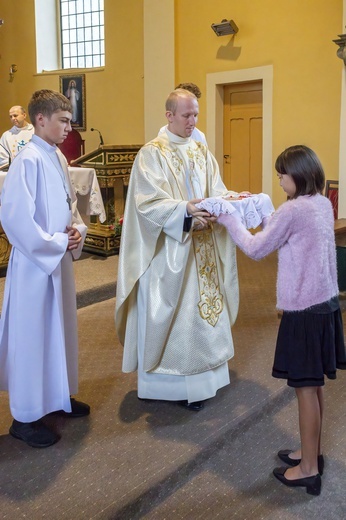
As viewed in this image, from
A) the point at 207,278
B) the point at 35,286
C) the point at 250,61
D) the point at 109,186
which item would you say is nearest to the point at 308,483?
the point at 207,278

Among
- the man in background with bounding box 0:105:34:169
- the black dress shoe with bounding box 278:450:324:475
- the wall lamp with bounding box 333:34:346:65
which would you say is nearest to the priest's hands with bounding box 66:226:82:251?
the black dress shoe with bounding box 278:450:324:475

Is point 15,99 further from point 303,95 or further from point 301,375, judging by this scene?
point 301,375

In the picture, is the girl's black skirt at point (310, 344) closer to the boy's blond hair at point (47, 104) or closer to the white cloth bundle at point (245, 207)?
the white cloth bundle at point (245, 207)

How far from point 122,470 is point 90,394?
876 mm

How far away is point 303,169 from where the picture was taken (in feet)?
8.03

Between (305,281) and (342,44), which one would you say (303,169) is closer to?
(305,281)

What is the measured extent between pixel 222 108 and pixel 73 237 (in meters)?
6.29

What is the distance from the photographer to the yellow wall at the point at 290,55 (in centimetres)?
741

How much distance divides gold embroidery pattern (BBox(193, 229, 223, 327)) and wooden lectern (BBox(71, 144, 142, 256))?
3.83 meters

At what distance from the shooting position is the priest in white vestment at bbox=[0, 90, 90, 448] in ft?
8.93

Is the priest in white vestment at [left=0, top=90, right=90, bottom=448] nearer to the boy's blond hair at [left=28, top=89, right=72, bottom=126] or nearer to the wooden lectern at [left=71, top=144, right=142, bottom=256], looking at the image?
the boy's blond hair at [left=28, top=89, right=72, bottom=126]

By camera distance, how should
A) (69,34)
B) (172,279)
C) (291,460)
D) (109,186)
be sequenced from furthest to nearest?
(69,34)
(109,186)
(172,279)
(291,460)

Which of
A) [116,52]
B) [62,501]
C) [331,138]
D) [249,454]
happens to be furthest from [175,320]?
[116,52]

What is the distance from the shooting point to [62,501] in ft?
8.13
